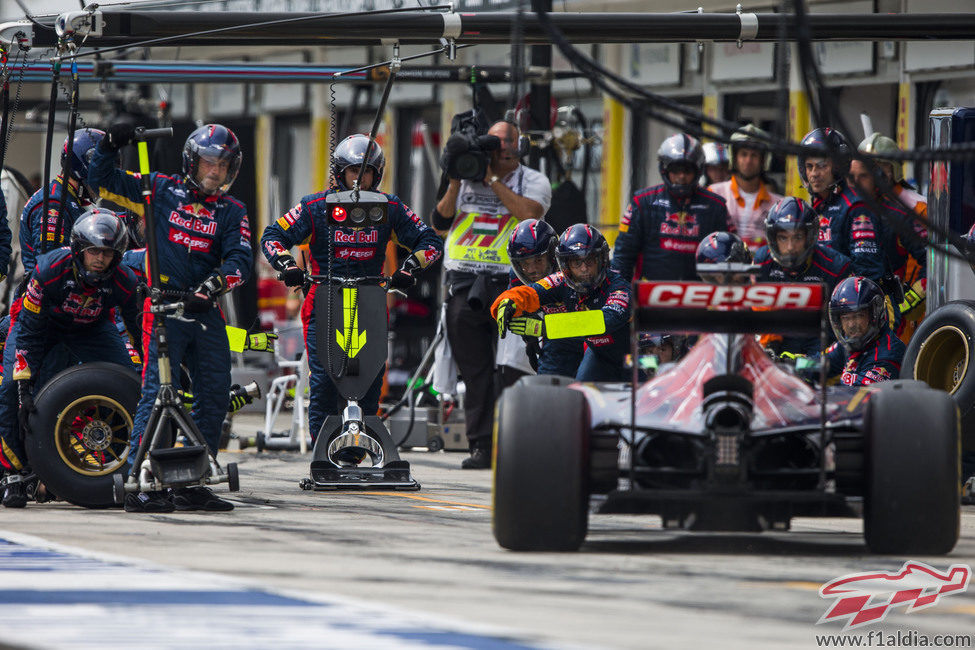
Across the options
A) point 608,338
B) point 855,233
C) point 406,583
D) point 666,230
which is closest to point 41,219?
point 608,338

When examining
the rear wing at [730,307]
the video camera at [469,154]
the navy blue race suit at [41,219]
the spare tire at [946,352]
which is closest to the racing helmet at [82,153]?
the navy blue race suit at [41,219]

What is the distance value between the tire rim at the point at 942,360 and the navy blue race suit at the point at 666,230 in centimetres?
157

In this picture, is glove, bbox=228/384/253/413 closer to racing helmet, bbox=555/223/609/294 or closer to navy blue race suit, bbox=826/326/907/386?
racing helmet, bbox=555/223/609/294

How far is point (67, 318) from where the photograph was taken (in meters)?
10.1

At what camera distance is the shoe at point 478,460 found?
1285cm

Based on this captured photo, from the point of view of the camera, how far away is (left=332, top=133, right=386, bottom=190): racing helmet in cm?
1116

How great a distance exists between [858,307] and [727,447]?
3.53 metres

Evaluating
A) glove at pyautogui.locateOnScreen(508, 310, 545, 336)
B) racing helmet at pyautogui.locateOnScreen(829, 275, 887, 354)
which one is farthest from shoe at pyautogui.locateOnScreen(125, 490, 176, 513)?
racing helmet at pyautogui.locateOnScreen(829, 275, 887, 354)

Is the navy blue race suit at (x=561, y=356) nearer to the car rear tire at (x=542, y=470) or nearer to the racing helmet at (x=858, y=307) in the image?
the racing helmet at (x=858, y=307)

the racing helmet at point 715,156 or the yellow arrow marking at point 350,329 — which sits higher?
the racing helmet at point 715,156

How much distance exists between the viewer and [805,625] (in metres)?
5.57

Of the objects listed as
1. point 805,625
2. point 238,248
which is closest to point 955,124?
point 238,248

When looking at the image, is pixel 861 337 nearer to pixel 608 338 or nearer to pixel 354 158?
pixel 608 338

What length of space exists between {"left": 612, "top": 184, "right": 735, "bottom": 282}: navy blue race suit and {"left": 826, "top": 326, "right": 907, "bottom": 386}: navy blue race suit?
121 centimetres
